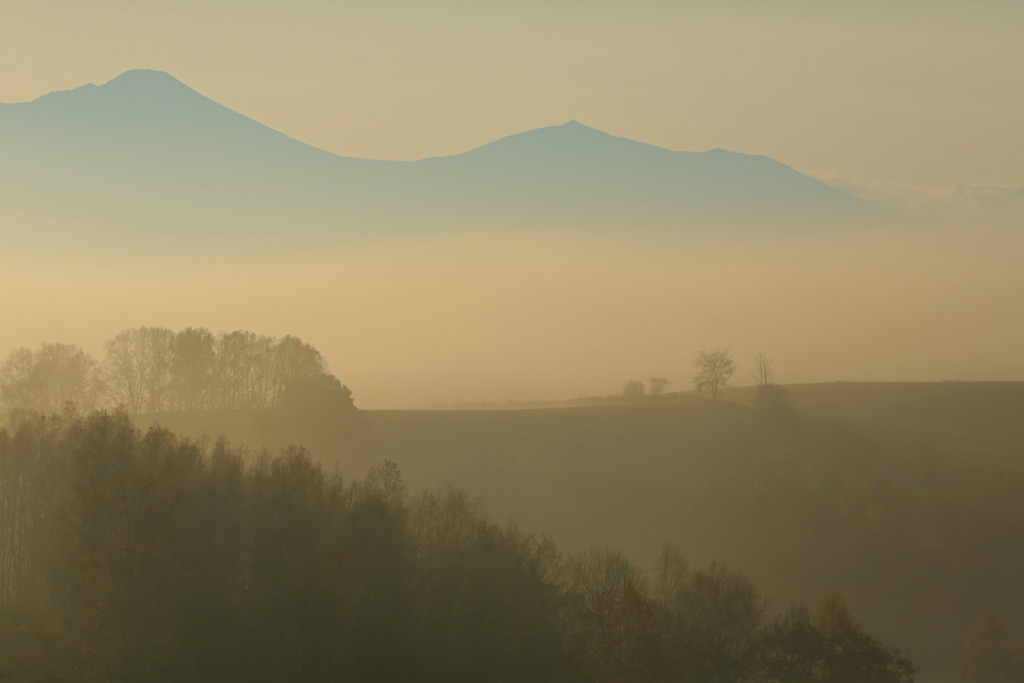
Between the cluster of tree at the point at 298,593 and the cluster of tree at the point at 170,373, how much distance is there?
2817cm

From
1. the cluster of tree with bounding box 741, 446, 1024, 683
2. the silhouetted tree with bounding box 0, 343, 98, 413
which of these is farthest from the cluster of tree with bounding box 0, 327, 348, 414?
the cluster of tree with bounding box 741, 446, 1024, 683

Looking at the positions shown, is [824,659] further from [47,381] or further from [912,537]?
[47,381]

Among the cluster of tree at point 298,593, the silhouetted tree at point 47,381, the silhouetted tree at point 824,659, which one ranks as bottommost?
the silhouetted tree at point 824,659

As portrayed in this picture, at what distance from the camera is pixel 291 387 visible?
3723 inches

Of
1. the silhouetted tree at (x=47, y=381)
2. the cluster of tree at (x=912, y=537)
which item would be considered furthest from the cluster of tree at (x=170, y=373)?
the cluster of tree at (x=912, y=537)

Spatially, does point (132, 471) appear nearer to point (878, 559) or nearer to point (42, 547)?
point (42, 547)

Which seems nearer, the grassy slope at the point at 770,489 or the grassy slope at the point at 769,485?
the grassy slope at the point at 769,485

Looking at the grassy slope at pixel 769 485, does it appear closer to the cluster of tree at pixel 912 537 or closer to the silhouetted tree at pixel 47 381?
the cluster of tree at pixel 912 537

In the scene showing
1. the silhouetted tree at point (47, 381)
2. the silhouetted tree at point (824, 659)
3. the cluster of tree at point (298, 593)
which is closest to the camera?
the cluster of tree at point (298, 593)

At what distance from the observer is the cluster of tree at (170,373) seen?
3157 inches

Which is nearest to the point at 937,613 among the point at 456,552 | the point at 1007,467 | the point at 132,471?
the point at 1007,467

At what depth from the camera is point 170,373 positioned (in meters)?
99.1

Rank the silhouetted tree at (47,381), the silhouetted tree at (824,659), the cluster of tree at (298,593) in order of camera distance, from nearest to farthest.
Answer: the cluster of tree at (298,593) < the silhouetted tree at (824,659) < the silhouetted tree at (47,381)

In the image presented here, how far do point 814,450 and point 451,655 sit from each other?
298 feet
